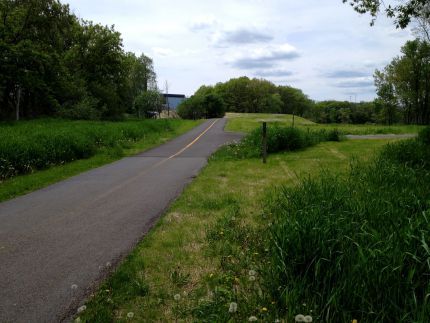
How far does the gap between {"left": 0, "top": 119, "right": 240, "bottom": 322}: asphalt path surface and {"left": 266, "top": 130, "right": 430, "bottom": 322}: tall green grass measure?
2.20 metres

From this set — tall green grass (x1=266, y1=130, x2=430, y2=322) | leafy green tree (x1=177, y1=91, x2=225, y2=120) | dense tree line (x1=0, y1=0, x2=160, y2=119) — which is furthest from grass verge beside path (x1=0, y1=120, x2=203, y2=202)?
leafy green tree (x1=177, y1=91, x2=225, y2=120)

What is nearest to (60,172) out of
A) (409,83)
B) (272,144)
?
(272,144)

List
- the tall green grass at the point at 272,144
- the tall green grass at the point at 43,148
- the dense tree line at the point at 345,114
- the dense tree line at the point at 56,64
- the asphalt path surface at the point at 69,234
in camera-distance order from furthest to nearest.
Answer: the dense tree line at the point at 345,114
the dense tree line at the point at 56,64
the tall green grass at the point at 272,144
the tall green grass at the point at 43,148
the asphalt path surface at the point at 69,234

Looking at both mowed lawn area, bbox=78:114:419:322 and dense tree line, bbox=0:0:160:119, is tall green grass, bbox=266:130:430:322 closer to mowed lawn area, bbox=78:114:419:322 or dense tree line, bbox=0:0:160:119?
mowed lawn area, bbox=78:114:419:322

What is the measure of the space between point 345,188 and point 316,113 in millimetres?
157514

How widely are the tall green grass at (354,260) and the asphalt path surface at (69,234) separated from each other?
220 centimetres

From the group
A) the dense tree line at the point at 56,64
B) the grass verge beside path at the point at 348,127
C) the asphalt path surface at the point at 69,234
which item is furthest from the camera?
the dense tree line at the point at 56,64

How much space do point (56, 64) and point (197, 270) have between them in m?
38.1

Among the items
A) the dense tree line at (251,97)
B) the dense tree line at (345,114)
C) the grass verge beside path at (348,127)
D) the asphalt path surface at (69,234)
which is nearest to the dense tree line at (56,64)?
the grass verge beside path at (348,127)

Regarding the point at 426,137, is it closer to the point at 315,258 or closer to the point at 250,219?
the point at 250,219

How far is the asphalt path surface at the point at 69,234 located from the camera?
12.3 ft

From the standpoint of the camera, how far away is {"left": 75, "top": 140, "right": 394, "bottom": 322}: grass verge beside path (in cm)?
334

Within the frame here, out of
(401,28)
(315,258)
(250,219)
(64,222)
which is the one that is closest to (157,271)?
(315,258)

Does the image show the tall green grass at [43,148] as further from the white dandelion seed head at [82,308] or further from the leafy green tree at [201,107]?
the leafy green tree at [201,107]
